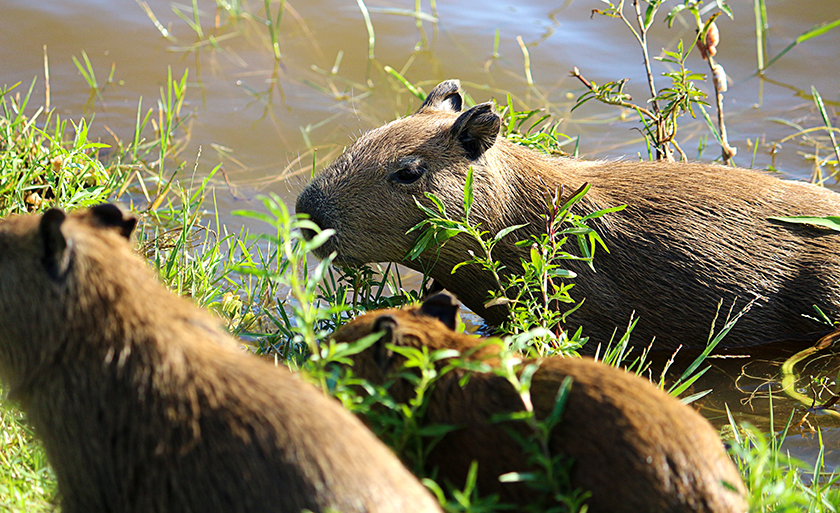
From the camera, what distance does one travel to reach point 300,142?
7387 millimetres

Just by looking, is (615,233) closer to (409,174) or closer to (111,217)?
(409,174)

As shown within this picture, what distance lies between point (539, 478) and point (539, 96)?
20.5ft

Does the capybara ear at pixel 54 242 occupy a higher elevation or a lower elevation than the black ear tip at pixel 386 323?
higher

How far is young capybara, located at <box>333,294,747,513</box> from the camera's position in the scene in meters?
2.34

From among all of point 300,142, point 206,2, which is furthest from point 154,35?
point 300,142

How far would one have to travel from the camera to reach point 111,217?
8.90 feet

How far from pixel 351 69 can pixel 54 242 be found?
6.31 meters

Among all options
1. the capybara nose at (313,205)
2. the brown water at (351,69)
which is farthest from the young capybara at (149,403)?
the brown water at (351,69)

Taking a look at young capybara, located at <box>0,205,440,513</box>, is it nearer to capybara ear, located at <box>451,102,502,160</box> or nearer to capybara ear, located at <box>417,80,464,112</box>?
capybara ear, located at <box>451,102,502,160</box>

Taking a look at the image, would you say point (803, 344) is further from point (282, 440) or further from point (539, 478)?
point (282, 440)

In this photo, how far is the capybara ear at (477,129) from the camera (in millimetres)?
4508

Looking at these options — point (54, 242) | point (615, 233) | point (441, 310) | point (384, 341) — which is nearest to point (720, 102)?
point (615, 233)

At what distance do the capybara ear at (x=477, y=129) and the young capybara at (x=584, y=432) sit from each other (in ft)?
6.29

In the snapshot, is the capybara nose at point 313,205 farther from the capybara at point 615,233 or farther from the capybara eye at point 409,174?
the capybara eye at point 409,174
